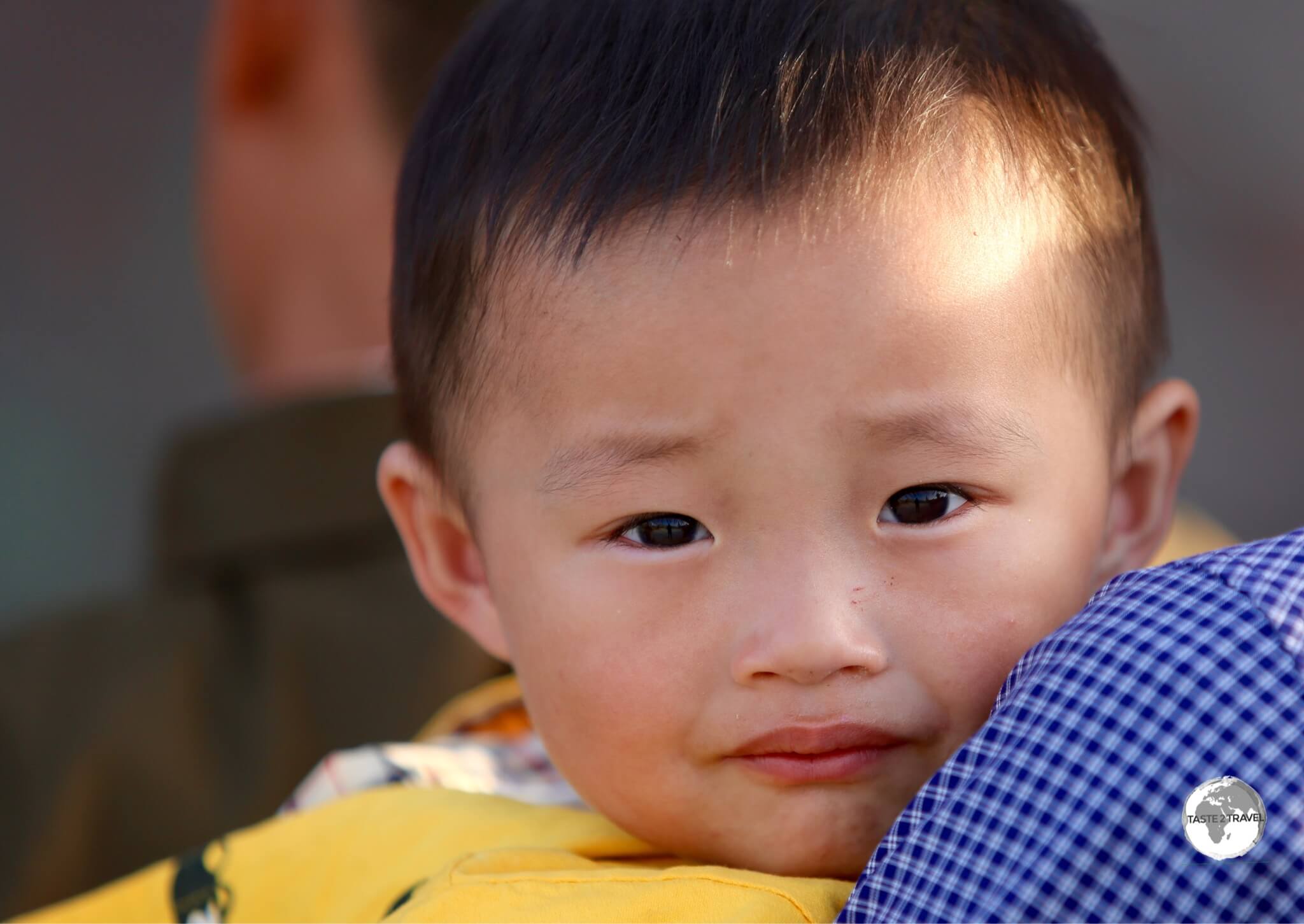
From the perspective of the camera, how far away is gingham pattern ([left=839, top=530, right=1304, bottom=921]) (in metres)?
0.84

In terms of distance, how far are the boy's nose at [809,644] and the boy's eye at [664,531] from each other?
0.10 metres

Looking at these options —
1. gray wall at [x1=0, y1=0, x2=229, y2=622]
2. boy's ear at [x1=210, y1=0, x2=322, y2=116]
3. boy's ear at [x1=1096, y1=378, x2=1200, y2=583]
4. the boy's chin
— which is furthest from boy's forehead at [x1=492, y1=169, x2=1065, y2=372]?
gray wall at [x1=0, y1=0, x2=229, y2=622]

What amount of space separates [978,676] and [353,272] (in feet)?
5.57

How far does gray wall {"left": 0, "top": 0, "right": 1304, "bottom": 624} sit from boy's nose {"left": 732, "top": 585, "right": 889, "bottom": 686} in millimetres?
3095

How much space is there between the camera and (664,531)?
125cm

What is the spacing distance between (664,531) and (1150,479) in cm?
54

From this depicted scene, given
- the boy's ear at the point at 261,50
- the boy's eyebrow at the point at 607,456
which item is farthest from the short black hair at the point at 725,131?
the boy's ear at the point at 261,50

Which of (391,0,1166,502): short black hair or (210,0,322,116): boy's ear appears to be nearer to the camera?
(391,0,1166,502): short black hair

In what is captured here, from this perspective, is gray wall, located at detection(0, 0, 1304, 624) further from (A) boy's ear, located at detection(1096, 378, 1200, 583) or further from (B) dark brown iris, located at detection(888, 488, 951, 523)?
(B) dark brown iris, located at detection(888, 488, 951, 523)

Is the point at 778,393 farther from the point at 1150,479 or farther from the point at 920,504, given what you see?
the point at 1150,479

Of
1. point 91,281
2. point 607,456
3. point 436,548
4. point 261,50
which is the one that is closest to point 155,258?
point 91,281

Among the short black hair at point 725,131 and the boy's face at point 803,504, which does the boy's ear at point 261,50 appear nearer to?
the short black hair at point 725,131

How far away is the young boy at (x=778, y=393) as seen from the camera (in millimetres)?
1171

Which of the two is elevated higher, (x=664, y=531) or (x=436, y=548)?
(x=664, y=531)
